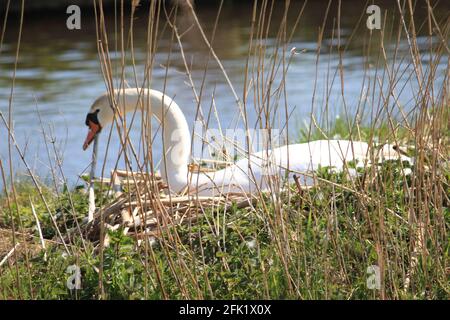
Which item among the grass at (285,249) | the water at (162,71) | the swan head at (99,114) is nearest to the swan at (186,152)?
the swan head at (99,114)

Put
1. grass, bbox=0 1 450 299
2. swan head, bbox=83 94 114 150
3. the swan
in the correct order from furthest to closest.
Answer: swan head, bbox=83 94 114 150 < the swan < grass, bbox=0 1 450 299

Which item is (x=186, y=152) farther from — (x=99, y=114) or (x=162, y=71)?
(x=162, y=71)

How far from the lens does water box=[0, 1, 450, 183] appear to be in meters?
8.54

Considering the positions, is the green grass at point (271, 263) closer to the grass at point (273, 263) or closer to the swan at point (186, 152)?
the grass at point (273, 263)

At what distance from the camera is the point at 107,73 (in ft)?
9.24

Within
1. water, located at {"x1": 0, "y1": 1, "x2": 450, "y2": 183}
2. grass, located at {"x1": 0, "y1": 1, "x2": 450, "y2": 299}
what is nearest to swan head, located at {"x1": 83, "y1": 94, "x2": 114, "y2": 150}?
water, located at {"x1": 0, "y1": 1, "x2": 450, "y2": 183}

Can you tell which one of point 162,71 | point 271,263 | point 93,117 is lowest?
point 162,71

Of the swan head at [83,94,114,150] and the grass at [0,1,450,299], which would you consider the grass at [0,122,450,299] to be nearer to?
the grass at [0,1,450,299]

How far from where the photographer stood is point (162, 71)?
41.1ft

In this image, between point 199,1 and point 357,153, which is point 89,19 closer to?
point 199,1

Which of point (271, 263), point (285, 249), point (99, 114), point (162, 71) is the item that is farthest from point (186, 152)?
point (162, 71)

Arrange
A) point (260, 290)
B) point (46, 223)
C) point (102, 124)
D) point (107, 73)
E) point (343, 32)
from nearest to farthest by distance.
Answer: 1. point (107, 73)
2. point (260, 290)
3. point (46, 223)
4. point (102, 124)
5. point (343, 32)
